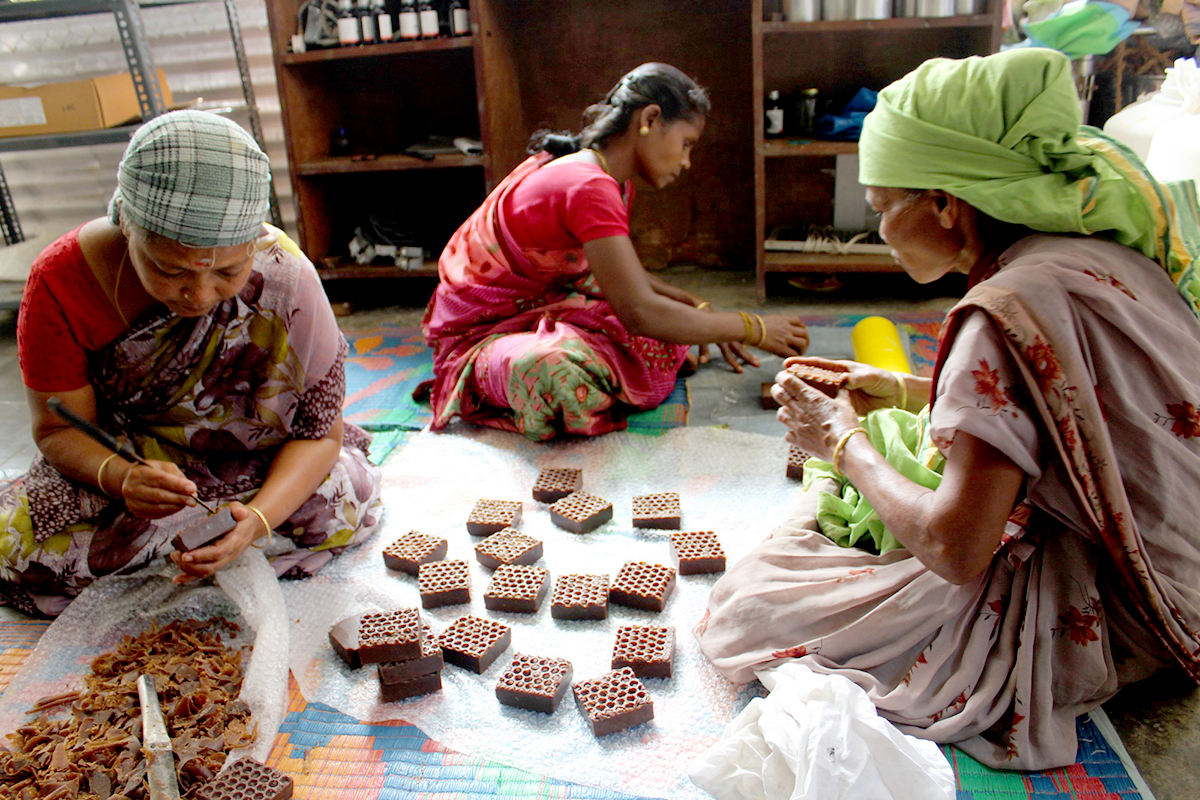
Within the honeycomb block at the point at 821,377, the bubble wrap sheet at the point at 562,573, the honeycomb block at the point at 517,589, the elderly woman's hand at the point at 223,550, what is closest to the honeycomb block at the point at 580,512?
the bubble wrap sheet at the point at 562,573

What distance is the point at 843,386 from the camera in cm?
205

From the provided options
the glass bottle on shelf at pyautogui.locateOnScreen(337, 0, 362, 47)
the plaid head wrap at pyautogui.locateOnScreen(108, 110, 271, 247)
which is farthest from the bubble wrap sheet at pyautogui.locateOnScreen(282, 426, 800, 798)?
the glass bottle on shelf at pyautogui.locateOnScreen(337, 0, 362, 47)

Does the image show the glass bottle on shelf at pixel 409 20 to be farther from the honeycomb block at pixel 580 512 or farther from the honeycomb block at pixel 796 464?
the honeycomb block at pixel 796 464

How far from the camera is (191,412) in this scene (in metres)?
2.11

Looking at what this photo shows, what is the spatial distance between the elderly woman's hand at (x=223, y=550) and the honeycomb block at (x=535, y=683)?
0.66 metres

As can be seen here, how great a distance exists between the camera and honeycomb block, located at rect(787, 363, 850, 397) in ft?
6.57

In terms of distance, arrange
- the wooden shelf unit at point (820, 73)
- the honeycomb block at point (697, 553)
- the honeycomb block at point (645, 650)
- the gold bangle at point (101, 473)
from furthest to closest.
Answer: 1. the wooden shelf unit at point (820, 73)
2. the honeycomb block at point (697, 553)
3. the gold bangle at point (101, 473)
4. the honeycomb block at point (645, 650)

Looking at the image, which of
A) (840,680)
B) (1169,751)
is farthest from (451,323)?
(1169,751)

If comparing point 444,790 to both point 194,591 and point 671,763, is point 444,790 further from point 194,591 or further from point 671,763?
point 194,591

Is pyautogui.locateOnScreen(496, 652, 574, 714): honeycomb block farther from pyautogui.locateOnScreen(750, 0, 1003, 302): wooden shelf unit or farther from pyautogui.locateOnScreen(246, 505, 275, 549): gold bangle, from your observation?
pyautogui.locateOnScreen(750, 0, 1003, 302): wooden shelf unit

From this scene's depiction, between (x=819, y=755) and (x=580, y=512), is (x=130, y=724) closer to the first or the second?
(x=580, y=512)

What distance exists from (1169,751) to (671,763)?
2.95 ft

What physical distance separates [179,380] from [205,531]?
0.39 meters

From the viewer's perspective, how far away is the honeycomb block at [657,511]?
95.1 inches
